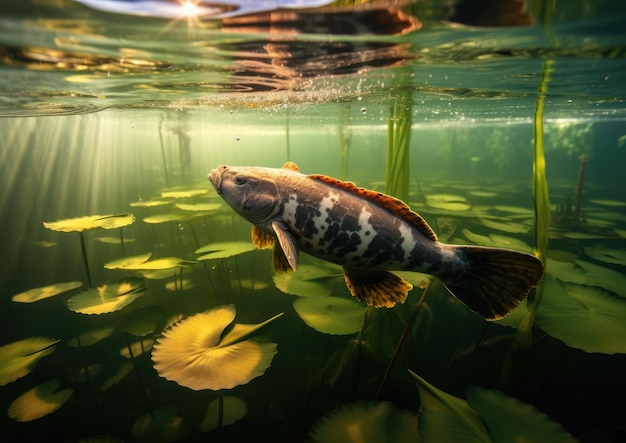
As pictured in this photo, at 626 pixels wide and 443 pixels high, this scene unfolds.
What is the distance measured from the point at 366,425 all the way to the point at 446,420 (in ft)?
2.10

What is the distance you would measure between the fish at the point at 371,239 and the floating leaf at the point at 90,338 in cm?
367

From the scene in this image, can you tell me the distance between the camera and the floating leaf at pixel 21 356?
3324 millimetres

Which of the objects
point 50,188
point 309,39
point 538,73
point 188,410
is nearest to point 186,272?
point 188,410

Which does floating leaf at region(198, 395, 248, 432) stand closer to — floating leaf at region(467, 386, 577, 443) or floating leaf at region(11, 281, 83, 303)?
floating leaf at region(467, 386, 577, 443)

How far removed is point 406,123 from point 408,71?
124 inches

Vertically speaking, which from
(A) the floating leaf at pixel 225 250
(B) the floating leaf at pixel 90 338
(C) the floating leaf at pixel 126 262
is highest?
(A) the floating leaf at pixel 225 250

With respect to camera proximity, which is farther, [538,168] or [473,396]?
[538,168]

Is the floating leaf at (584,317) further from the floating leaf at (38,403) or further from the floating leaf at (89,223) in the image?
the floating leaf at (89,223)

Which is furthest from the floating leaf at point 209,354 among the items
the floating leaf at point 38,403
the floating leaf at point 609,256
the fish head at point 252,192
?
the floating leaf at point 609,256

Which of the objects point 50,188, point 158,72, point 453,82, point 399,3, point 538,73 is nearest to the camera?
point 399,3

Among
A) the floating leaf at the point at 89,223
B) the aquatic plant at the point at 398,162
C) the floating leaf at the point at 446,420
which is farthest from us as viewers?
the aquatic plant at the point at 398,162

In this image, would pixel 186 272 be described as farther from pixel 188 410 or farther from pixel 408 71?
pixel 408 71

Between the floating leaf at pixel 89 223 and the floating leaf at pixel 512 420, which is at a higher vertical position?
the floating leaf at pixel 89 223

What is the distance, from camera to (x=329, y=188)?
2.96 metres
